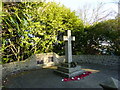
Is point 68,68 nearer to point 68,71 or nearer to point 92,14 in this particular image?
point 68,71

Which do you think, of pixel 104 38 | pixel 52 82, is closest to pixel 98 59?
pixel 104 38

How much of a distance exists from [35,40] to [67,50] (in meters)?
2.75

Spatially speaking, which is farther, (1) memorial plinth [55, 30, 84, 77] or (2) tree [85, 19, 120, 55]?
(2) tree [85, 19, 120, 55]

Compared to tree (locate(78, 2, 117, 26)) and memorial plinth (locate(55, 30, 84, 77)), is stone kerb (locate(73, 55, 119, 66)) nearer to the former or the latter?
memorial plinth (locate(55, 30, 84, 77))

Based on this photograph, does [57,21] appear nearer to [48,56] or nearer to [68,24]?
[68,24]

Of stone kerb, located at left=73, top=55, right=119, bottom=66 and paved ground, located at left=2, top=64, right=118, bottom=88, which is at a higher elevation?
stone kerb, located at left=73, top=55, right=119, bottom=66

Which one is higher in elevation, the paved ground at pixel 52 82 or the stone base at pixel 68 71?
the stone base at pixel 68 71

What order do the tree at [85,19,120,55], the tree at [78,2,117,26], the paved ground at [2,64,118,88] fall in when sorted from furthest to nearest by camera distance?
the tree at [78,2,117,26] < the tree at [85,19,120,55] < the paved ground at [2,64,118,88]

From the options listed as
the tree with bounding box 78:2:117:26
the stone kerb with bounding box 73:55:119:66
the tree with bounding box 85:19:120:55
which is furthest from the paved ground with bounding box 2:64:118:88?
the tree with bounding box 78:2:117:26

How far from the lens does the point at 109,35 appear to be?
6785 millimetres

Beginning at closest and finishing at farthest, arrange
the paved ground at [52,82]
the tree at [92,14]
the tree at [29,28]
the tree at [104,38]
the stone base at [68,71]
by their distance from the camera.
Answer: the paved ground at [52,82], the stone base at [68,71], the tree at [29,28], the tree at [104,38], the tree at [92,14]

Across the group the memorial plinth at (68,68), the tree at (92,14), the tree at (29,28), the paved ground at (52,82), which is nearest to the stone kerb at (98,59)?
the paved ground at (52,82)

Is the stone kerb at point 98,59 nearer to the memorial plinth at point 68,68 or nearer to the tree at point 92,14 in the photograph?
the memorial plinth at point 68,68

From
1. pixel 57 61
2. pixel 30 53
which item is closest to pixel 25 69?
pixel 30 53
